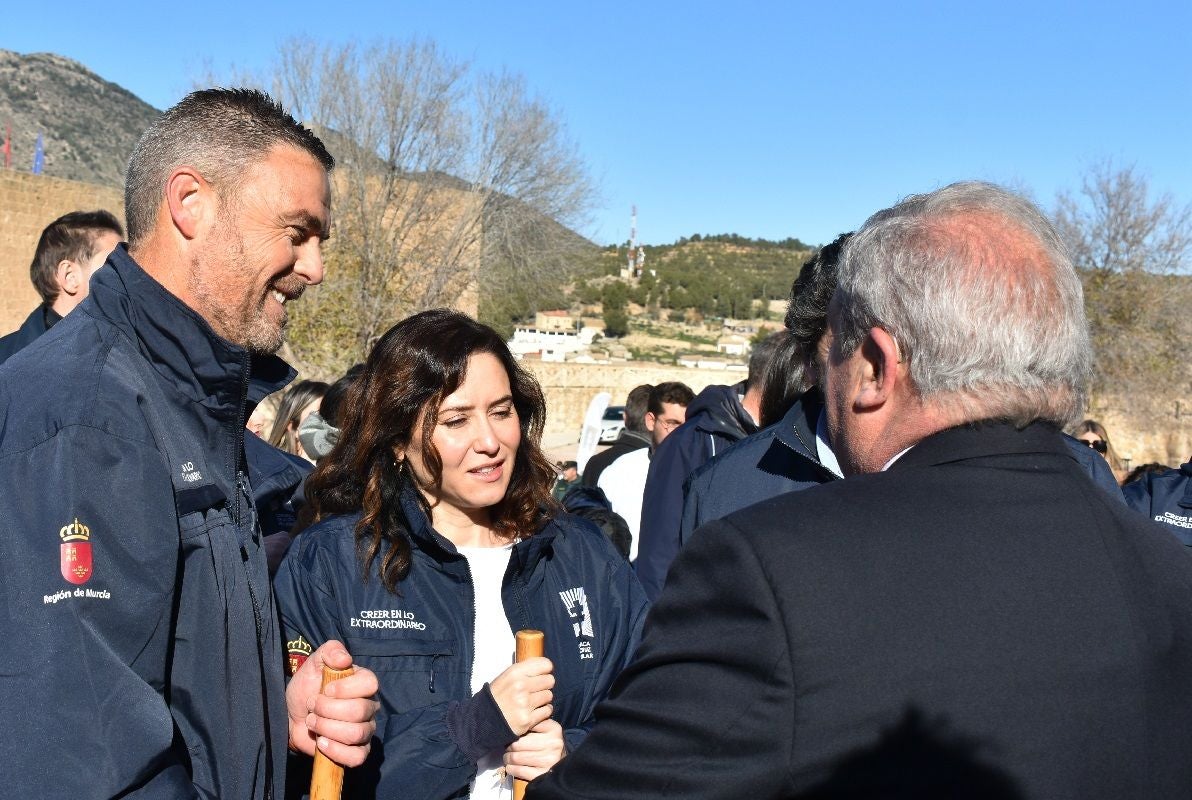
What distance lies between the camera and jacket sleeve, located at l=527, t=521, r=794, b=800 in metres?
1.26

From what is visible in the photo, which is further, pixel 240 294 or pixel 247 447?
pixel 247 447

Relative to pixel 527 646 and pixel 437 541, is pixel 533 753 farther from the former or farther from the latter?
pixel 437 541

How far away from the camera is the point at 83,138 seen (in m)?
65.9

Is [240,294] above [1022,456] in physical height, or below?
above

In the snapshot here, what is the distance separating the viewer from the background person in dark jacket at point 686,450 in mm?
4160

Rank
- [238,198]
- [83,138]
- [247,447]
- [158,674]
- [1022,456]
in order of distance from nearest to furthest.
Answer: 1. [1022,456]
2. [158,674]
3. [238,198]
4. [247,447]
5. [83,138]

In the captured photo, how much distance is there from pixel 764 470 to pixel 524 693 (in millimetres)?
1065

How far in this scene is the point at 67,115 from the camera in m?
68.2

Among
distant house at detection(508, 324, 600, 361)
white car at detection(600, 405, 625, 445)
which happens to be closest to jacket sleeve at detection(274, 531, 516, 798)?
white car at detection(600, 405, 625, 445)

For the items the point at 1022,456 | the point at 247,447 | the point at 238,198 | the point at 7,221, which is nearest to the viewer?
the point at 1022,456

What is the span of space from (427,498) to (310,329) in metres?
23.6

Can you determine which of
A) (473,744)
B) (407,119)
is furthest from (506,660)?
(407,119)

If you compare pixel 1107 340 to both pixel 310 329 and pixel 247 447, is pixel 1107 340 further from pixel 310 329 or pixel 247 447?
pixel 247 447

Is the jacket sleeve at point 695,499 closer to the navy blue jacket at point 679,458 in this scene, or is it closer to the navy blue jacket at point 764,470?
the navy blue jacket at point 764,470
